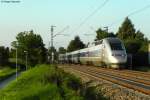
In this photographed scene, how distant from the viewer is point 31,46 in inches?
4815

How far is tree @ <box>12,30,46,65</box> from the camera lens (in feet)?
377

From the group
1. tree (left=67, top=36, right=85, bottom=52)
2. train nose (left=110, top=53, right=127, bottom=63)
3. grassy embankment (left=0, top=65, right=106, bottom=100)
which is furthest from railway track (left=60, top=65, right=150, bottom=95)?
tree (left=67, top=36, right=85, bottom=52)

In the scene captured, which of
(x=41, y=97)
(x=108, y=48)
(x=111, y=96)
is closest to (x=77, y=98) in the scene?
(x=111, y=96)

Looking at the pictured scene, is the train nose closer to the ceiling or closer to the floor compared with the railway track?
closer to the ceiling

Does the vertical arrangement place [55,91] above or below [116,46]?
below

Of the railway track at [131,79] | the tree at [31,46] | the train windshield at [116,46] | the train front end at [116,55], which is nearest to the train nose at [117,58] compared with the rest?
the train front end at [116,55]

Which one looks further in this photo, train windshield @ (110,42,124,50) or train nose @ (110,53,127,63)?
train windshield @ (110,42,124,50)

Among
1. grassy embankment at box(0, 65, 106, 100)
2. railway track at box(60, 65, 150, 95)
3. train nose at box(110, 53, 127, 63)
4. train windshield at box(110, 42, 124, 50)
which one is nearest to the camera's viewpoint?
grassy embankment at box(0, 65, 106, 100)

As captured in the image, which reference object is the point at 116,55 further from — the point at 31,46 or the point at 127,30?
the point at 127,30

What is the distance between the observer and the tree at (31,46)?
114875mm

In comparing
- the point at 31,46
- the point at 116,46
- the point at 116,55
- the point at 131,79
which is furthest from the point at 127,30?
the point at 131,79

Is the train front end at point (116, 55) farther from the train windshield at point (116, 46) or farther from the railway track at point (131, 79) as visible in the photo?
the railway track at point (131, 79)

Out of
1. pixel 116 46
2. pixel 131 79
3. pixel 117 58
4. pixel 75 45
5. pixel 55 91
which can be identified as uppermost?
pixel 75 45

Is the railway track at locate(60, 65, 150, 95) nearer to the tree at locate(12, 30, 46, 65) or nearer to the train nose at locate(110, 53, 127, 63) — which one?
the train nose at locate(110, 53, 127, 63)
